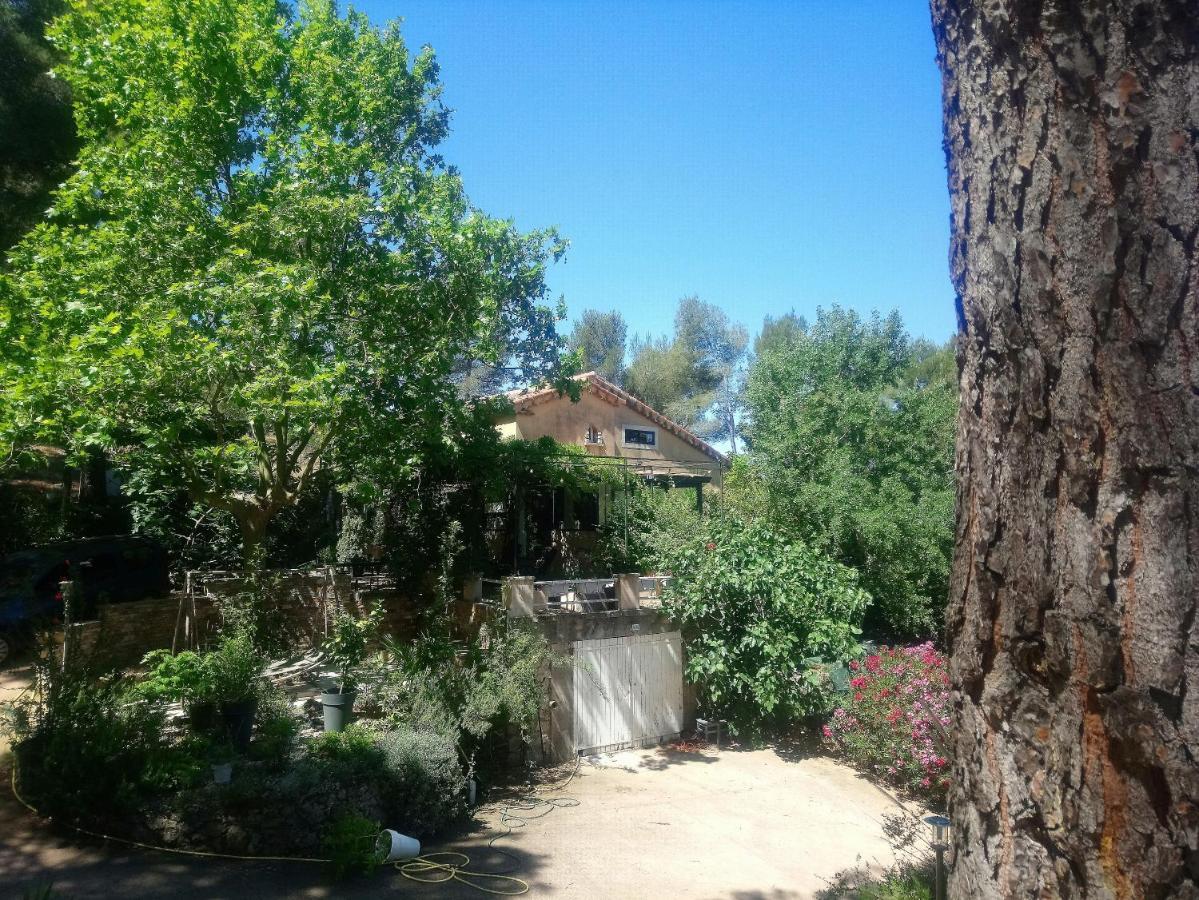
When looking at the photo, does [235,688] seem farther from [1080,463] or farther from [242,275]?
[1080,463]

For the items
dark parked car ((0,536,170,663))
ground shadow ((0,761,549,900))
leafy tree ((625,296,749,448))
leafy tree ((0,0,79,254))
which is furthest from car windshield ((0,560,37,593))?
leafy tree ((625,296,749,448))

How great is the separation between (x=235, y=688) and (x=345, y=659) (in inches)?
57.9

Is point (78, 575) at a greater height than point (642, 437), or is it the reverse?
point (642, 437)

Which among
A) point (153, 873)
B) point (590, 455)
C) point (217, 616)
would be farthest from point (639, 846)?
point (590, 455)

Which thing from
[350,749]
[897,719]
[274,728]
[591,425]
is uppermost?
[591,425]

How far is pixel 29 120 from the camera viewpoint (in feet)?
42.8

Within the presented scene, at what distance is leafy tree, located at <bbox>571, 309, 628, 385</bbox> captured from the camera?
4484 centimetres

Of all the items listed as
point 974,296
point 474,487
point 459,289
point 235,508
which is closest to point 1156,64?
point 974,296

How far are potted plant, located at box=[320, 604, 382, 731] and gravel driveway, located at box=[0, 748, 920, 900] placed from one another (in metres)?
1.85

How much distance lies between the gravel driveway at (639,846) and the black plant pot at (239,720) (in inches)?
56.0

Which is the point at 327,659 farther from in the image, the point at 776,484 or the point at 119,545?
the point at 776,484

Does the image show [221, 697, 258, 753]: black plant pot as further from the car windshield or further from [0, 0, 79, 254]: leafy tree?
[0, 0, 79, 254]: leafy tree

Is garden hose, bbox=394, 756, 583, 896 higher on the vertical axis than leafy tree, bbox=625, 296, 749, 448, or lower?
lower

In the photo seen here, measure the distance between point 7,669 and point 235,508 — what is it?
10.9 feet
